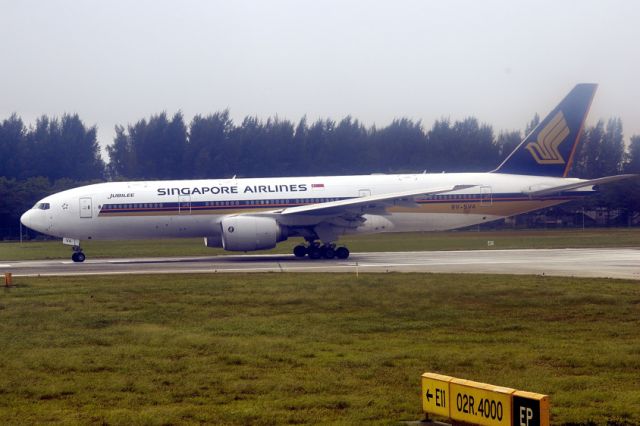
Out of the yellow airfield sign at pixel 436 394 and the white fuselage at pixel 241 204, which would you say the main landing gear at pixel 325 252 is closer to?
the white fuselage at pixel 241 204

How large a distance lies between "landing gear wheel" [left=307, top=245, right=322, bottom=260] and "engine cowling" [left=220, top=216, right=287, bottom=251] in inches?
84.2

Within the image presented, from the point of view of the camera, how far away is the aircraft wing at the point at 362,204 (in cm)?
3188

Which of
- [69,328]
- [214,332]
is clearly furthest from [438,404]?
[69,328]

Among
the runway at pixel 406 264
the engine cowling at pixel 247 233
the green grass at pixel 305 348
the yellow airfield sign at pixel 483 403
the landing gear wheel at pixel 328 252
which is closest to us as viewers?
the yellow airfield sign at pixel 483 403

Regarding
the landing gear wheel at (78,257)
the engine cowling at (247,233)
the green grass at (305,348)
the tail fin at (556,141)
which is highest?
the tail fin at (556,141)

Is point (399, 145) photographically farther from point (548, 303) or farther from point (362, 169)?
point (548, 303)

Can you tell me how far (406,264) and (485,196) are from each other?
26.5ft

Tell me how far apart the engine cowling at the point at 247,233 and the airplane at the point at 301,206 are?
0.10 metres

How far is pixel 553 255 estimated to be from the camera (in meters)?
32.4

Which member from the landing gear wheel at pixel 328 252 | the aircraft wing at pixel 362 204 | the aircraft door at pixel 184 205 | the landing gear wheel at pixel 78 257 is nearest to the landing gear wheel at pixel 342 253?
the landing gear wheel at pixel 328 252

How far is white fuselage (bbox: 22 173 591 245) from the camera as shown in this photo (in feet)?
112

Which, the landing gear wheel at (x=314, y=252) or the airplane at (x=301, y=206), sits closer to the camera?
the airplane at (x=301, y=206)

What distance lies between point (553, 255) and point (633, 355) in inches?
835

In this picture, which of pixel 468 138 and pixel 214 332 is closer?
pixel 214 332
